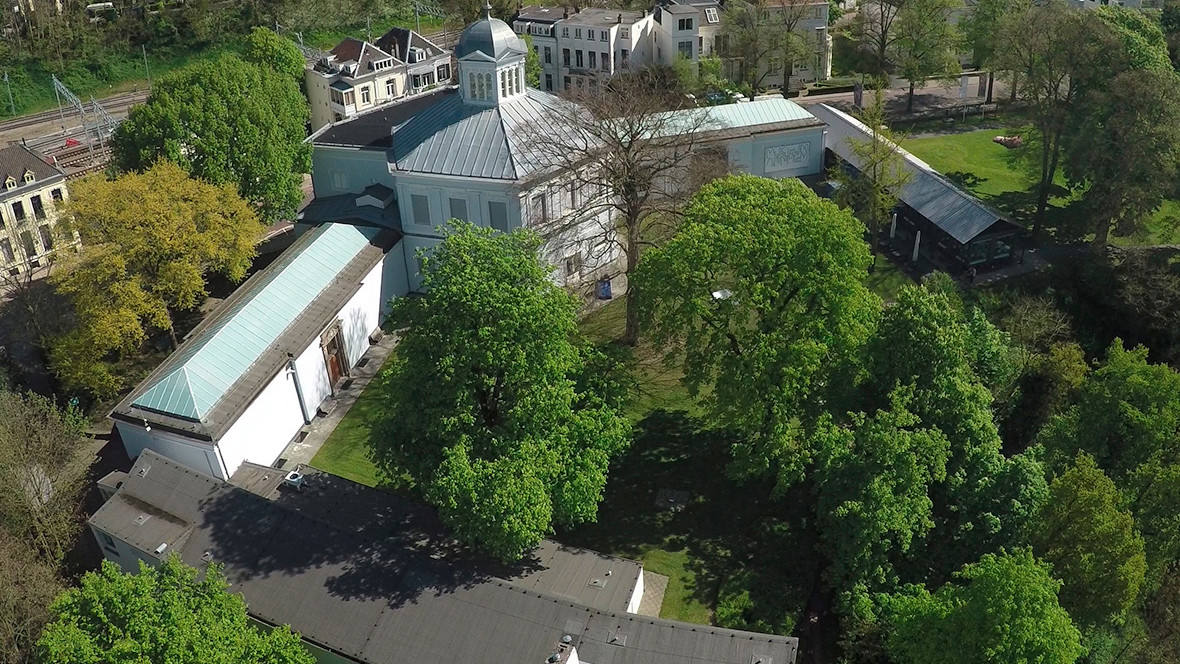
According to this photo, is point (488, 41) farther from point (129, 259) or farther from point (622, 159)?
point (129, 259)

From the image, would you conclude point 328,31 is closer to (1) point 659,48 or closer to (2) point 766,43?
(1) point 659,48

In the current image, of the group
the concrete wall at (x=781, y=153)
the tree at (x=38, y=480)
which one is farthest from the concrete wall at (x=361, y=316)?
the concrete wall at (x=781, y=153)

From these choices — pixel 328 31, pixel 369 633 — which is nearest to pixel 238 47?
pixel 328 31

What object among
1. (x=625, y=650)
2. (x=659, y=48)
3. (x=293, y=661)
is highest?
(x=659, y=48)

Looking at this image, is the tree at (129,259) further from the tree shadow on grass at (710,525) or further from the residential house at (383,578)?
the tree shadow on grass at (710,525)

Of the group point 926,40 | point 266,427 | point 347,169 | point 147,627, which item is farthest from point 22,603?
point 926,40
